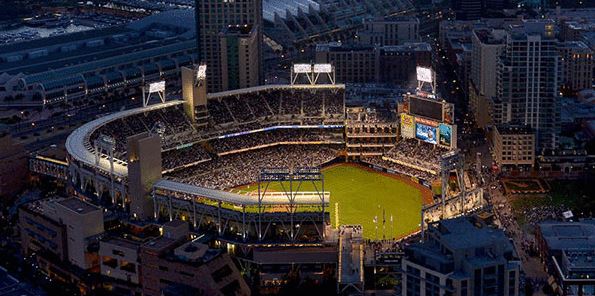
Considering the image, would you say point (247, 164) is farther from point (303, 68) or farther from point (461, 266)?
point (461, 266)

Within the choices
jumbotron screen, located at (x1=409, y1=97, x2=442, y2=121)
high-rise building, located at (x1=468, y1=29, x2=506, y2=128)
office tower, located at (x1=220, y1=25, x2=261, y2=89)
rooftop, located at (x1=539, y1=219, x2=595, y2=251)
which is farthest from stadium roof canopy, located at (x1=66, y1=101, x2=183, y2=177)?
rooftop, located at (x1=539, y1=219, x2=595, y2=251)

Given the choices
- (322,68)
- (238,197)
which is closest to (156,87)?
(322,68)

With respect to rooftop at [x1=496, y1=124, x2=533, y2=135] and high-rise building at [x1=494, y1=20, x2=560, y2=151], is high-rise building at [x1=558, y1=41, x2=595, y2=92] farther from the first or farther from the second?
rooftop at [x1=496, y1=124, x2=533, y2=135]

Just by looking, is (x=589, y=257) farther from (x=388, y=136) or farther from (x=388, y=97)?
(x=388, y=97)

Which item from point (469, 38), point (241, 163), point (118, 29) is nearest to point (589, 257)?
point (241, 163)

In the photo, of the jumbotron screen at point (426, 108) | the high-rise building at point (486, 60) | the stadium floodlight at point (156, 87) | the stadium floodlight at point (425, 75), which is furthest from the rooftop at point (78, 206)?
the high-rise building at point (486, 60)
